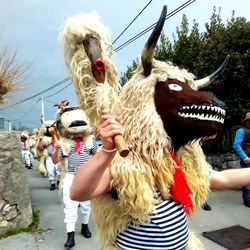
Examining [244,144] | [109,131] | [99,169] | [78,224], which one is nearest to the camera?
[109,131]

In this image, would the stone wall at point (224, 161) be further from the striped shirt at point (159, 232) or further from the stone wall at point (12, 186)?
the striped shirt at point (159, 232)

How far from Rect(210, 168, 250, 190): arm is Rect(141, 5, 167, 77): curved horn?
736 mm

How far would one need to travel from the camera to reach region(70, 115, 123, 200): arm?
4.91 feet

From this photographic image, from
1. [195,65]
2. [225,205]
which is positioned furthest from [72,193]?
[195,65]

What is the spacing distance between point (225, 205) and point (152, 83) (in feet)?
15.0

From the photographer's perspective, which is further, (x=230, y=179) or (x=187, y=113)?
(x=230, y=179)

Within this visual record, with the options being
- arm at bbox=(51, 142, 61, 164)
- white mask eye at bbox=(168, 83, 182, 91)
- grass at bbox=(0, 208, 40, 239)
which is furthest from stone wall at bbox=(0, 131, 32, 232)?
white mask eye at bbox=(168, 83, 182, 91)

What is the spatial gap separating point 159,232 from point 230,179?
1.93 feet

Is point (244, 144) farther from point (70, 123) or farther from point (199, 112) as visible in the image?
point (199, 112)

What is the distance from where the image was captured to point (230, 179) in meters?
2.21

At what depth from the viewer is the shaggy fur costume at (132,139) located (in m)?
1.80

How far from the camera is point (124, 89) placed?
6.70ft

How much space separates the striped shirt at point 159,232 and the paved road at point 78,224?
6.31 ft

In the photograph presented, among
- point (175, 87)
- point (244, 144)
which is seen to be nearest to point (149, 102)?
point (175, 87)
